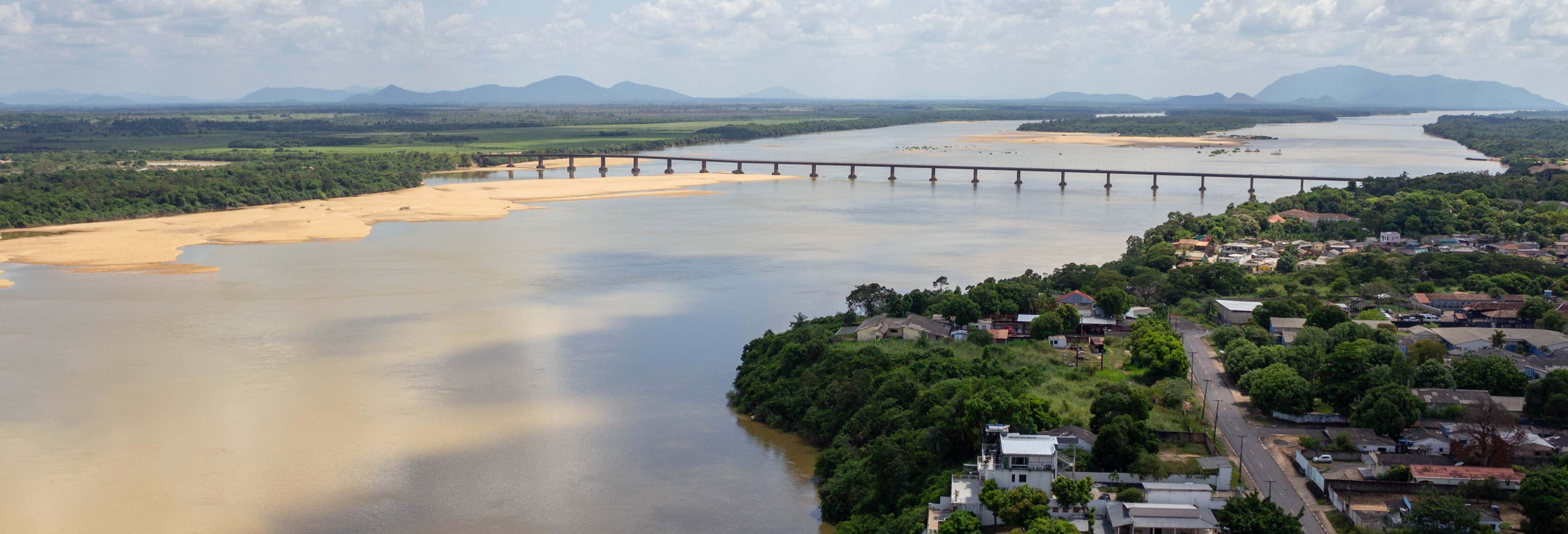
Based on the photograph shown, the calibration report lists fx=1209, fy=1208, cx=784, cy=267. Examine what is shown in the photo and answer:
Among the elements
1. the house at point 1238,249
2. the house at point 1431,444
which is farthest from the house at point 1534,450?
the house at point 1238,249

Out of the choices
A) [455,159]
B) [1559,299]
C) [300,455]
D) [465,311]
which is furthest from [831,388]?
[455,159]

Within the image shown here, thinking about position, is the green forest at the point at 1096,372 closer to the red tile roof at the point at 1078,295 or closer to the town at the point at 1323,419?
the town at the point at 1323,419

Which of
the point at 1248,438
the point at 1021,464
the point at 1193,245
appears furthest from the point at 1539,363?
the point at 1193,245

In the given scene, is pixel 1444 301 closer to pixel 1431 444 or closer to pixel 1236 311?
pixel 1236 311

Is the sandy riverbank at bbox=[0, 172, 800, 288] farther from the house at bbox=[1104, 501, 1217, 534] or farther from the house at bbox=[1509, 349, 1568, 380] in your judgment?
the house at bbox=[1509, 349, 1568, 380]

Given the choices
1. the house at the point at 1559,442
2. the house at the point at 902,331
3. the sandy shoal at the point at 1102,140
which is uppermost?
the sandy shoal at the point at 1102,140

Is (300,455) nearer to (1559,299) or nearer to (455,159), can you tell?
(1559,299)

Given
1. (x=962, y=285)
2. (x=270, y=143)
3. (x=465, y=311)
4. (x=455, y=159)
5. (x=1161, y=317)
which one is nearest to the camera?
(x=1161, y=317)
